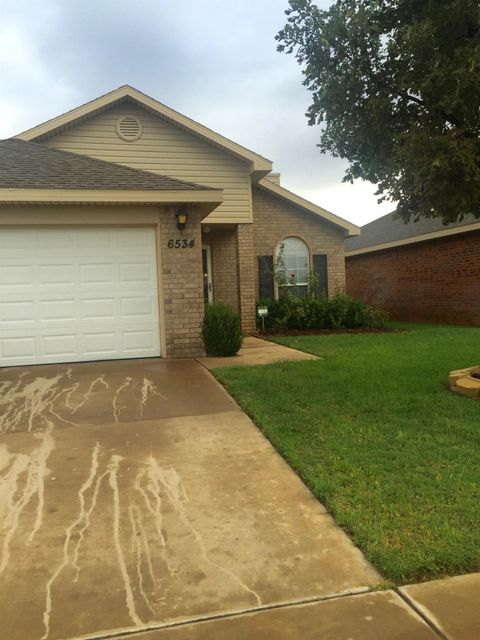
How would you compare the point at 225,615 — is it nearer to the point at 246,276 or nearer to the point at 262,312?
the point at 262,312

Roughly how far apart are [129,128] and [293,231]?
536 cm

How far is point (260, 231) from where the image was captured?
585 inches

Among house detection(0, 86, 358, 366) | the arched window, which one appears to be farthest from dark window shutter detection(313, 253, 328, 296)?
house detection(0, 86, 358, 366)

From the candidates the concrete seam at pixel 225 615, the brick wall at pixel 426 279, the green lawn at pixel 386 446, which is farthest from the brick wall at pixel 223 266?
the concrete seam at pixel 225 615

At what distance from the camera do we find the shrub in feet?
30.0

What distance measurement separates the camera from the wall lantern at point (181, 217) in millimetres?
8969

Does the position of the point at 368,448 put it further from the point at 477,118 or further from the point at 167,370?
the point at 167,370

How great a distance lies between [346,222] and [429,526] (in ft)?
43.0

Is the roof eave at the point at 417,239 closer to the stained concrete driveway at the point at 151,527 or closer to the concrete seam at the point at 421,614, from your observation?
the stained concrete driveway at the point at 151,527

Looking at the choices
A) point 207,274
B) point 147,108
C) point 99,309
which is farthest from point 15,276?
point 207,274

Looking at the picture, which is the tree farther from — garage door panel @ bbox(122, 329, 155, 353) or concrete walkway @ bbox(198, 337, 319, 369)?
garage door panel @ bbox(122, 329, 155, 353)

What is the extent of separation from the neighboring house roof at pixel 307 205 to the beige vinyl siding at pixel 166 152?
1640mm

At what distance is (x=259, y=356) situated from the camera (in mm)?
9281

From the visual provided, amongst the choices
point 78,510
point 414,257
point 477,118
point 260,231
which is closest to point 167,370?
point 78,510
